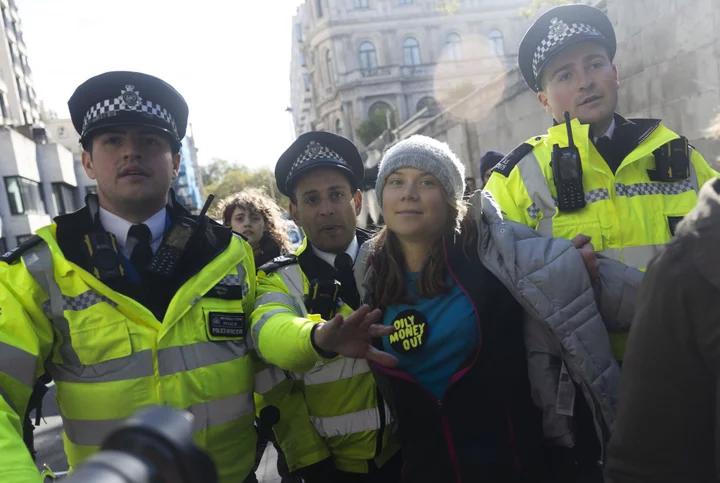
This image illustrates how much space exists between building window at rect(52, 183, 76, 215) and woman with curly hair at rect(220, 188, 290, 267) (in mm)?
33466

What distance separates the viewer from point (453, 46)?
48156 mm

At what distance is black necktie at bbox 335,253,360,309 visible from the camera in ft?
7.43

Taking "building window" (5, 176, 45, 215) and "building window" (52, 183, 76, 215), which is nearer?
"building window" (5, 176, 45, 215)

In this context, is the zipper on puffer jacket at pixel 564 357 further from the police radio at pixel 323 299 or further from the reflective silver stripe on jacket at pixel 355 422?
the reflective silver stripe on jacket at pixel 355 422

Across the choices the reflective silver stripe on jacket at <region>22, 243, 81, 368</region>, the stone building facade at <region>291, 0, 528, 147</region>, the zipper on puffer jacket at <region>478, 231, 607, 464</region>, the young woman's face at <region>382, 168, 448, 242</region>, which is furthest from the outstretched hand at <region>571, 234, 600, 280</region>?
the stone building facade at <region>291, 0, 528, 147</region>

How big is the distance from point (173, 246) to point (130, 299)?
0.26 metres

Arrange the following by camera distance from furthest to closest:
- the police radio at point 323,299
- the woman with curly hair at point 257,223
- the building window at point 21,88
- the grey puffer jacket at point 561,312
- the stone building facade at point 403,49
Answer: the stone building facade at point 403,49 → the building window at point 21,88 → the woman with curly hair at point 257,223 → the police radio at point 323,299 → the grey puffer jacket at point 561,312

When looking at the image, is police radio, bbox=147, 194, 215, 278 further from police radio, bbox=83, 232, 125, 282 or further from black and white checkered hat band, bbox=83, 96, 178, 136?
black and white checkered hat band, bbox=83, 96, 178, 136

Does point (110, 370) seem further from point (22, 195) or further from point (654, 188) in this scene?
point (22, 195)

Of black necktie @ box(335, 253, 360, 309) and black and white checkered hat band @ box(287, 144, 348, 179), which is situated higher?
black and white checkered hat band @ box(287, 144, 348, 179)

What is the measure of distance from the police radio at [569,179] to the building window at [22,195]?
32155mm

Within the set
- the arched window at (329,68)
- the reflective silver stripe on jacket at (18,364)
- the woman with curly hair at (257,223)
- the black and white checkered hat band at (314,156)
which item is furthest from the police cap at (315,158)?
the arched window at (329,68)

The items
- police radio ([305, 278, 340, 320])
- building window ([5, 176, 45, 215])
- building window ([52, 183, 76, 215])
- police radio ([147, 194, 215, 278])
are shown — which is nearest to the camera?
police radio ([147, 194, 215, 278])

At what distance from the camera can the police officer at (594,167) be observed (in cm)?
202
